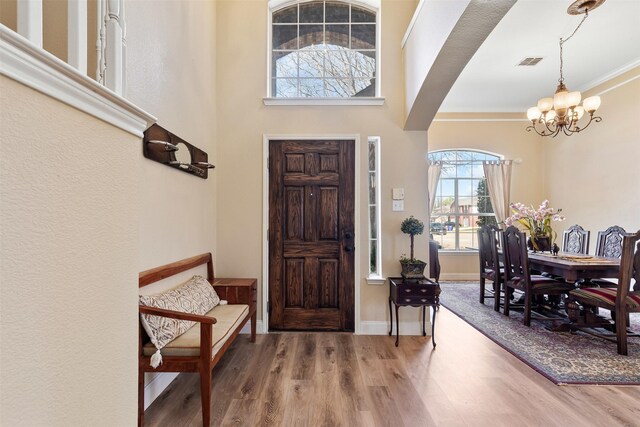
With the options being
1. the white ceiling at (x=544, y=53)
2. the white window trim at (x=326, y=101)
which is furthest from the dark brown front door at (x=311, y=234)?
the white ceiling at (x=544, y=53)

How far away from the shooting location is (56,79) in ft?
2.23

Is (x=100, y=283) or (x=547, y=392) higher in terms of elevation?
(x=100, y=283)

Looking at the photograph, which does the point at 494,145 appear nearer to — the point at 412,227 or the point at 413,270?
the point at 412,227

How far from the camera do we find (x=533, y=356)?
272 cm

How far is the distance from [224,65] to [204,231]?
6.33 feet


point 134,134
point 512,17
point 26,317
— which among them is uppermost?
point 512,17

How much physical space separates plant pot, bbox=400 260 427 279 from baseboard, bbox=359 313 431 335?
582 mm

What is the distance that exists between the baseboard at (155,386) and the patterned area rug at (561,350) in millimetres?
2998

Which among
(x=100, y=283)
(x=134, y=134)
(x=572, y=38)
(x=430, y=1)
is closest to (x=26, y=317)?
(x=100, y=283)

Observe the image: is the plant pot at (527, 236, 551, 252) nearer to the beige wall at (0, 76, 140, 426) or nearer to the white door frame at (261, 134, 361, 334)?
the white door frame at (261, 134, 361, 334)

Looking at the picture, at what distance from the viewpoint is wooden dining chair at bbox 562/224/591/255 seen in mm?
4152

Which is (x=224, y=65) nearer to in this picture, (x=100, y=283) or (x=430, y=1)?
(x=430, y=1)

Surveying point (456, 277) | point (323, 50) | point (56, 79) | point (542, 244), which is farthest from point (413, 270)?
point (456, 277)

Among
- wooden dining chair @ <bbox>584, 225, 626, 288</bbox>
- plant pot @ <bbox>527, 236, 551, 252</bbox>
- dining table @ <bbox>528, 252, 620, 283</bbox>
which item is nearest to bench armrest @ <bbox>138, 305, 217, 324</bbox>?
dining table @ <bbox>528, 252, 620, 283</bbox>
